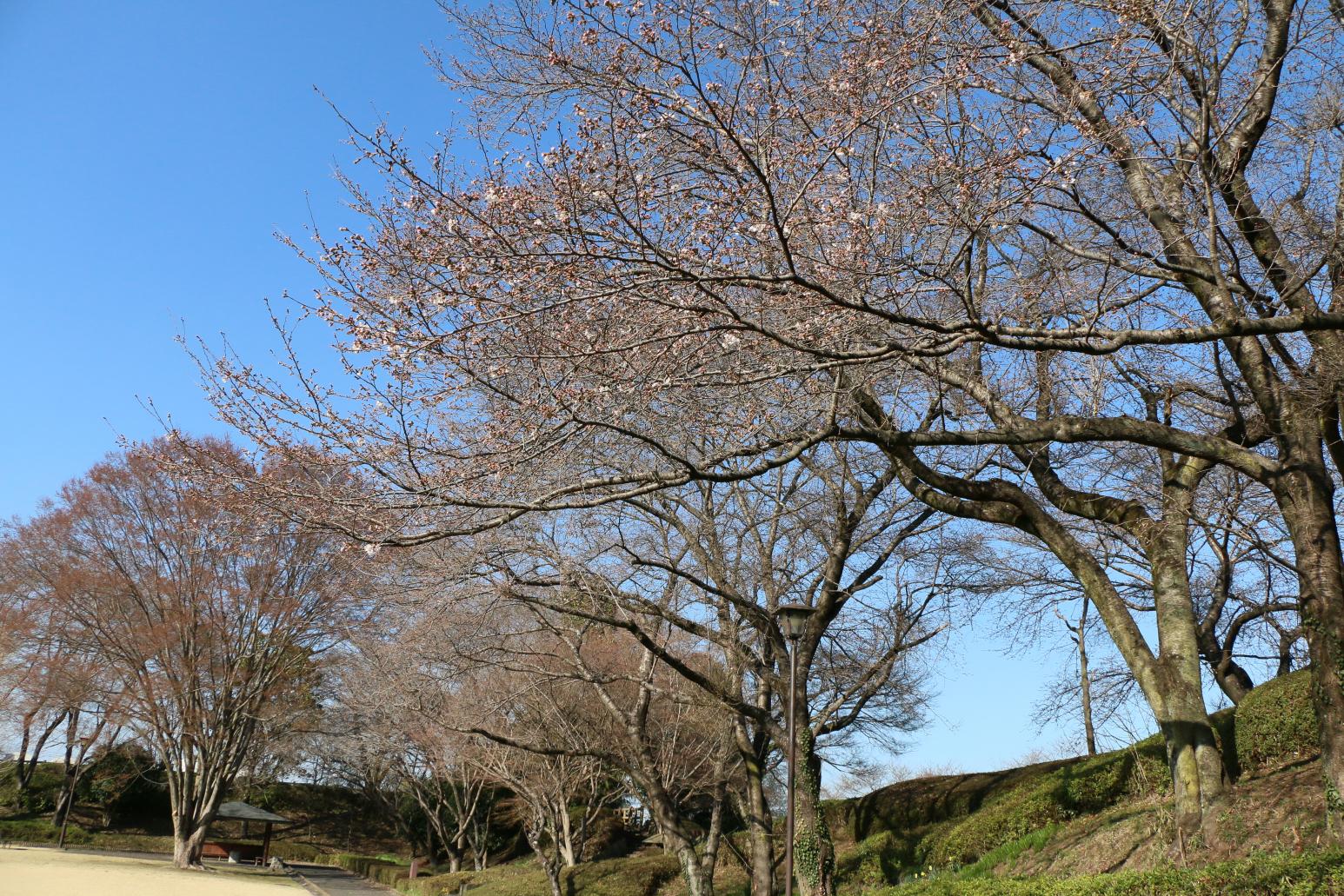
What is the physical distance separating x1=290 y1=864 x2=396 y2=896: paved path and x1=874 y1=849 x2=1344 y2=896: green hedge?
2014cm

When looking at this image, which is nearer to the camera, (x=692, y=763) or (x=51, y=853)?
(x=692, y=763)

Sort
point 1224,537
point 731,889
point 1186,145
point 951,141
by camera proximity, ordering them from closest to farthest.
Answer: point 951,141 → point 1186,145 → point 1224,537 → point 731,889

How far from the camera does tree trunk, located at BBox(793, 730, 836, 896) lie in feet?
38.1

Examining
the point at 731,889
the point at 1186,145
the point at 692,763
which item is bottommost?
the point at 731,889

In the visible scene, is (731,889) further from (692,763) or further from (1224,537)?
(1224,537)

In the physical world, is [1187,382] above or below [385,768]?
above

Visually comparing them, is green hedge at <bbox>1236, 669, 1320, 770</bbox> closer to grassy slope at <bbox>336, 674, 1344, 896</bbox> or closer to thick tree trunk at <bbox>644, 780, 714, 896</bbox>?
grassy slope at <bbox>336, 674, 1344, 896</bbox>

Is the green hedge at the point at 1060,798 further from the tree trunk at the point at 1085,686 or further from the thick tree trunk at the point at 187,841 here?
the thick tree trunk at the point at 187,841

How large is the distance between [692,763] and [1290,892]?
15.9m

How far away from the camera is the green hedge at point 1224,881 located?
219 inches

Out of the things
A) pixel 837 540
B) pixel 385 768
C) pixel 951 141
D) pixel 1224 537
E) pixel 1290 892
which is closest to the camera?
pixel 1290 892

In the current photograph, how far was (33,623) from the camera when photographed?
1043 inches

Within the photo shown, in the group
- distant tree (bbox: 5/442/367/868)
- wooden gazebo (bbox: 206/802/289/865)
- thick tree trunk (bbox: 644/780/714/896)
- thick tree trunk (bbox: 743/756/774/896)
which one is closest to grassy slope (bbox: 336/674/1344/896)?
thick tree trunk (bbox: 743/756/774/896)

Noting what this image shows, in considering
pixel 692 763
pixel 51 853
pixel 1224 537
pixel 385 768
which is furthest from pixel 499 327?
pixel 385 768
